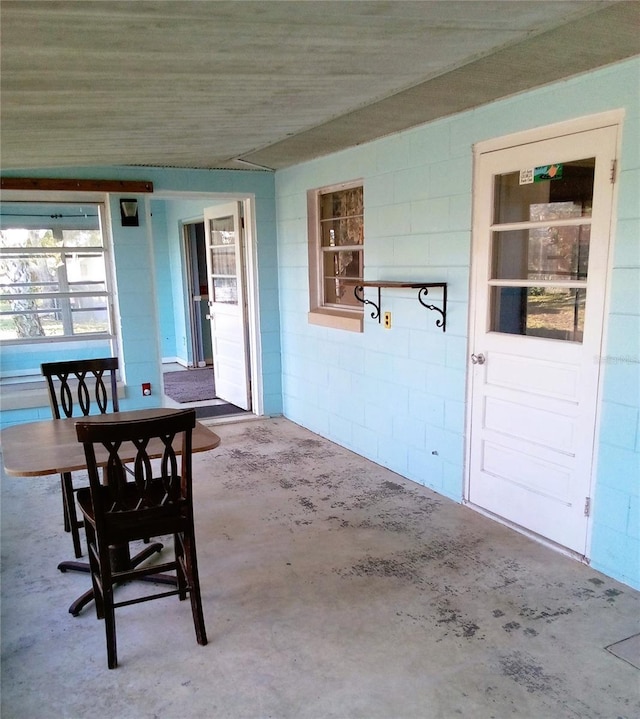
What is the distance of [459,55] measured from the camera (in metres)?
2.23

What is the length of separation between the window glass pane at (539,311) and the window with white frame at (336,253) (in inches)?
54.7

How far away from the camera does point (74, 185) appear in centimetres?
451

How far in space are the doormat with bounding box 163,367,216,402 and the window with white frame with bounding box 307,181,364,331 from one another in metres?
2.07

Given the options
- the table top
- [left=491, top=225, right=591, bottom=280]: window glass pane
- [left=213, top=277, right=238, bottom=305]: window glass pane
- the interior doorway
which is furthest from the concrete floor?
the interior doorway

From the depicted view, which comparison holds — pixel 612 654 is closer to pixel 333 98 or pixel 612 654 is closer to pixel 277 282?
pixel 333 98

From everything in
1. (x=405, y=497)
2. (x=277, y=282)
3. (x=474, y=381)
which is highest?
(x=277, y=282)

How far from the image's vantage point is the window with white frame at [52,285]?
4.60 meters

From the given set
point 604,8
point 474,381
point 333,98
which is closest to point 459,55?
point 604,8

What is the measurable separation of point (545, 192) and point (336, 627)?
91.5 inches

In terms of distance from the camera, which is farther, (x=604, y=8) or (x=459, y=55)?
(x=459, y=55)

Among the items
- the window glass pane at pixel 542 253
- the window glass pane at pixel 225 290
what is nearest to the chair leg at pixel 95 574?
the window glass pane at pixel 542 253

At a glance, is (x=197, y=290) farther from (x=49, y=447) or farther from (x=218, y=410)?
(x=49, y=447)

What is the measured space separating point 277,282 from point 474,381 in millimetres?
2633

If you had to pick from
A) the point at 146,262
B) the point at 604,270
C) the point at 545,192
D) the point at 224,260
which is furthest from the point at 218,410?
the point at 604,270
